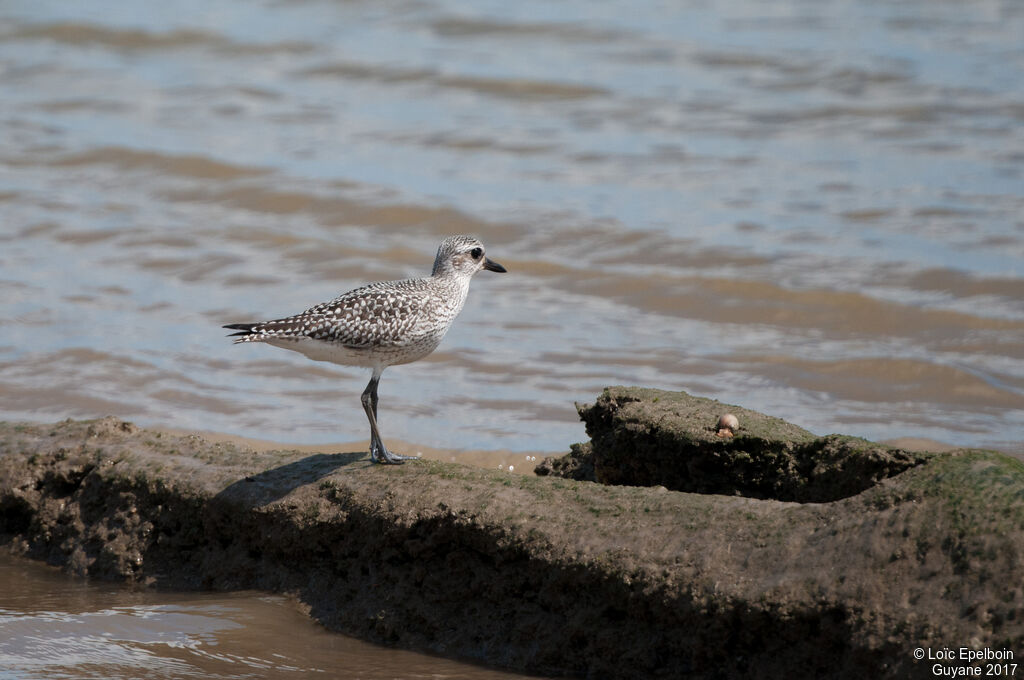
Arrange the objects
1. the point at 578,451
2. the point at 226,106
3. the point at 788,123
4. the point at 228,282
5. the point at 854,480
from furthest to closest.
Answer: the point at 226,106
the point at 788,123
the point at 228,282
the point at 578,451
the point at 854,480

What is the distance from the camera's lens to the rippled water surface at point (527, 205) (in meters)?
9.62

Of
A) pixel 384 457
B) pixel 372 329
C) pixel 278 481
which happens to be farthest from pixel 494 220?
pixel 278 481

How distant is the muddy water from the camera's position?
4840 mm

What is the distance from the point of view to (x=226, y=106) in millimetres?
17781

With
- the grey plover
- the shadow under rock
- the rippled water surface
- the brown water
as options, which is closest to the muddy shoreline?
the shadow under rock

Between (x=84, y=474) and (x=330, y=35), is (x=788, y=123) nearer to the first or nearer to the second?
(x=330, y=35)

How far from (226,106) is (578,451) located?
1291cm

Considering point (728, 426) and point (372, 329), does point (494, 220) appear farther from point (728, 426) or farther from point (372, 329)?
point (728, 426)

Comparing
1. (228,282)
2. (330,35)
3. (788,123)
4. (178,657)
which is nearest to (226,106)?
(330,35)

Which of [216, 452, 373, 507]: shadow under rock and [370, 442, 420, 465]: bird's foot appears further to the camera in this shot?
[370, 442, 420, 465]: bird's foot

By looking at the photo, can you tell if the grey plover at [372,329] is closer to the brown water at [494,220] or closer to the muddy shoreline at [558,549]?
the muddy shoreline at [558,549]

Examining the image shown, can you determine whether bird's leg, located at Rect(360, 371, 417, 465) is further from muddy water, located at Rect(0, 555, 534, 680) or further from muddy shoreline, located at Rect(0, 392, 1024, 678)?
muddy water, located at Rect(0, 555, 534, 680)

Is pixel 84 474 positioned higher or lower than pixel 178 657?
higher

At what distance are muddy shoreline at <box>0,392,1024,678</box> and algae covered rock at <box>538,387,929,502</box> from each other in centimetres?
3
